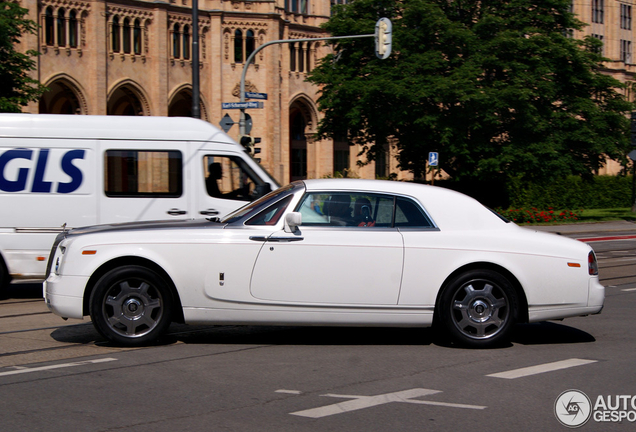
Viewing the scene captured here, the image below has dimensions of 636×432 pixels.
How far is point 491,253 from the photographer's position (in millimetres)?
7168

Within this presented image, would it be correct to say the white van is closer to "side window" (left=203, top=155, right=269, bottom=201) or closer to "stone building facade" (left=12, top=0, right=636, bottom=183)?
"side window" (left=203, top=155, right=269, bottom=201)

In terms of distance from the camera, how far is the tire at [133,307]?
23.2 ft

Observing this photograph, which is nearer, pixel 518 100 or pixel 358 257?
pixel 358 257

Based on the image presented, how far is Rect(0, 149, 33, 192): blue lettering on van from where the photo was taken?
1080cm

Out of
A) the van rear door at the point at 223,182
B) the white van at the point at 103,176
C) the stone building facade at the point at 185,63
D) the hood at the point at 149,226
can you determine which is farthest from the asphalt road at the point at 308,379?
the stone building facade at the point at 185,63

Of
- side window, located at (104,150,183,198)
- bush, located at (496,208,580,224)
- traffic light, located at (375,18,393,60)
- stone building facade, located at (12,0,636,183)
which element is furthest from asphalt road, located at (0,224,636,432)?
stone building facade, located at (12,0,636,183)

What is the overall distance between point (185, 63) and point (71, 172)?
1645 inches

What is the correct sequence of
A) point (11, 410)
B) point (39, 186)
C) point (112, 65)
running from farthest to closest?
point (112, 65) → point (39, 186) → point (11, 410)

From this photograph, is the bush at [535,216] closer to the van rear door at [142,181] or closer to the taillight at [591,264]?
the van rear door at [142,181]

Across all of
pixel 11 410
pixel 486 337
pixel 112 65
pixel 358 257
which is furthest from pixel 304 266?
pixel 112 65

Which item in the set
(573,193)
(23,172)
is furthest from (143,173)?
(573,193)

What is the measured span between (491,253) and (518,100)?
90.3 ft

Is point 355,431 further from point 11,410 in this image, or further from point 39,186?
point 39,186

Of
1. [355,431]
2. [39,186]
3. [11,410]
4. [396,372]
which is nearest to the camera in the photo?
[355,431]
